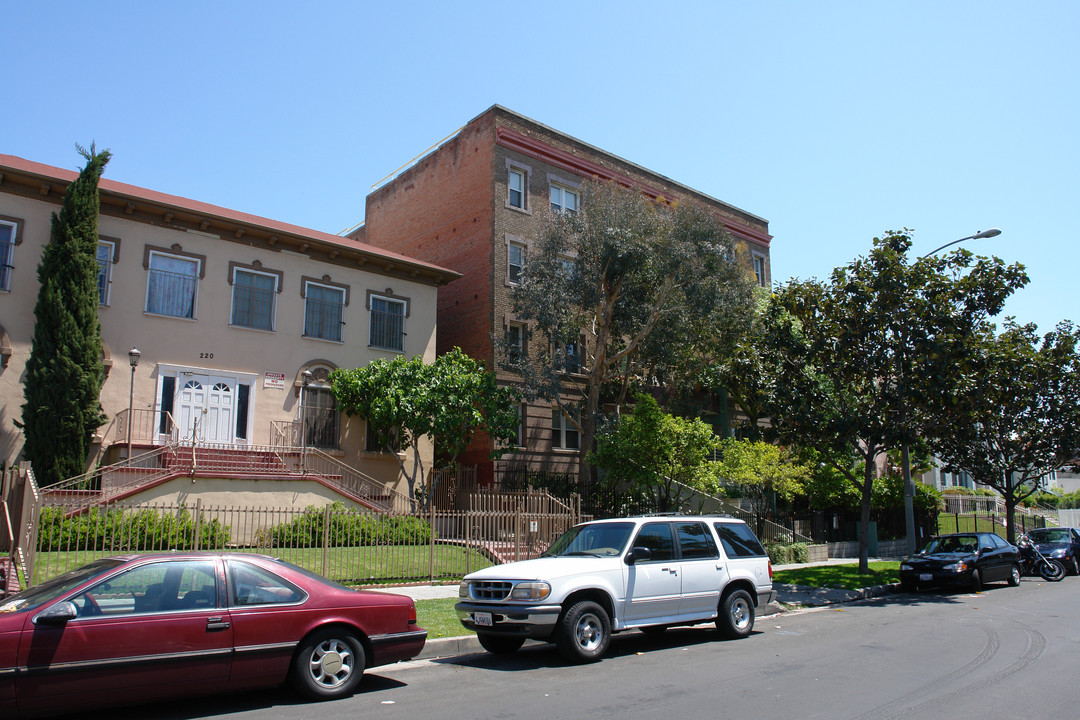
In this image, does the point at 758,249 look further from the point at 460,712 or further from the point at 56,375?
the point at 460,712

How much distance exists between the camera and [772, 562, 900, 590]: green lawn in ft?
61.3

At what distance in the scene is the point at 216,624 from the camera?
695cm

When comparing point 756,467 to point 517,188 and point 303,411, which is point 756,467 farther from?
point 517,188

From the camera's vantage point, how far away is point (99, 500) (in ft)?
55.7

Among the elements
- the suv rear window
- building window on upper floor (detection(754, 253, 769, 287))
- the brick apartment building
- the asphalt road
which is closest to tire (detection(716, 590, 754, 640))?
the asphalt road

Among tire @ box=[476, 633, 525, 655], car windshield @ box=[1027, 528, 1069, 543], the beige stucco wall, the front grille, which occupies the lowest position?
tire @ box=[476, 633, 525, 655]

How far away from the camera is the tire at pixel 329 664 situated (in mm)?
7340

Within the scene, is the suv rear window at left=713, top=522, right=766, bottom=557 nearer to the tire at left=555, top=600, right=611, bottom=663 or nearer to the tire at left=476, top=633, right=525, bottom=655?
the tire at left=555, top=600, right=611, bottom=663

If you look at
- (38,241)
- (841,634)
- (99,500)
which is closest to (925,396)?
(841,634)

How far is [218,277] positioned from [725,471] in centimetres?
1577

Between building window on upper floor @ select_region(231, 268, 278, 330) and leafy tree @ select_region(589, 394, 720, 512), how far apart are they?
11.5 meters

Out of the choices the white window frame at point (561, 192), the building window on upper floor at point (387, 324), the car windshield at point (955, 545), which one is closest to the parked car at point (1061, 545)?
the car windshield at point (955, 545)

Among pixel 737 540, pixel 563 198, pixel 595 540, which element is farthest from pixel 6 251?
pixel 737 540

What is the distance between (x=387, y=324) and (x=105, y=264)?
8.77 metres
